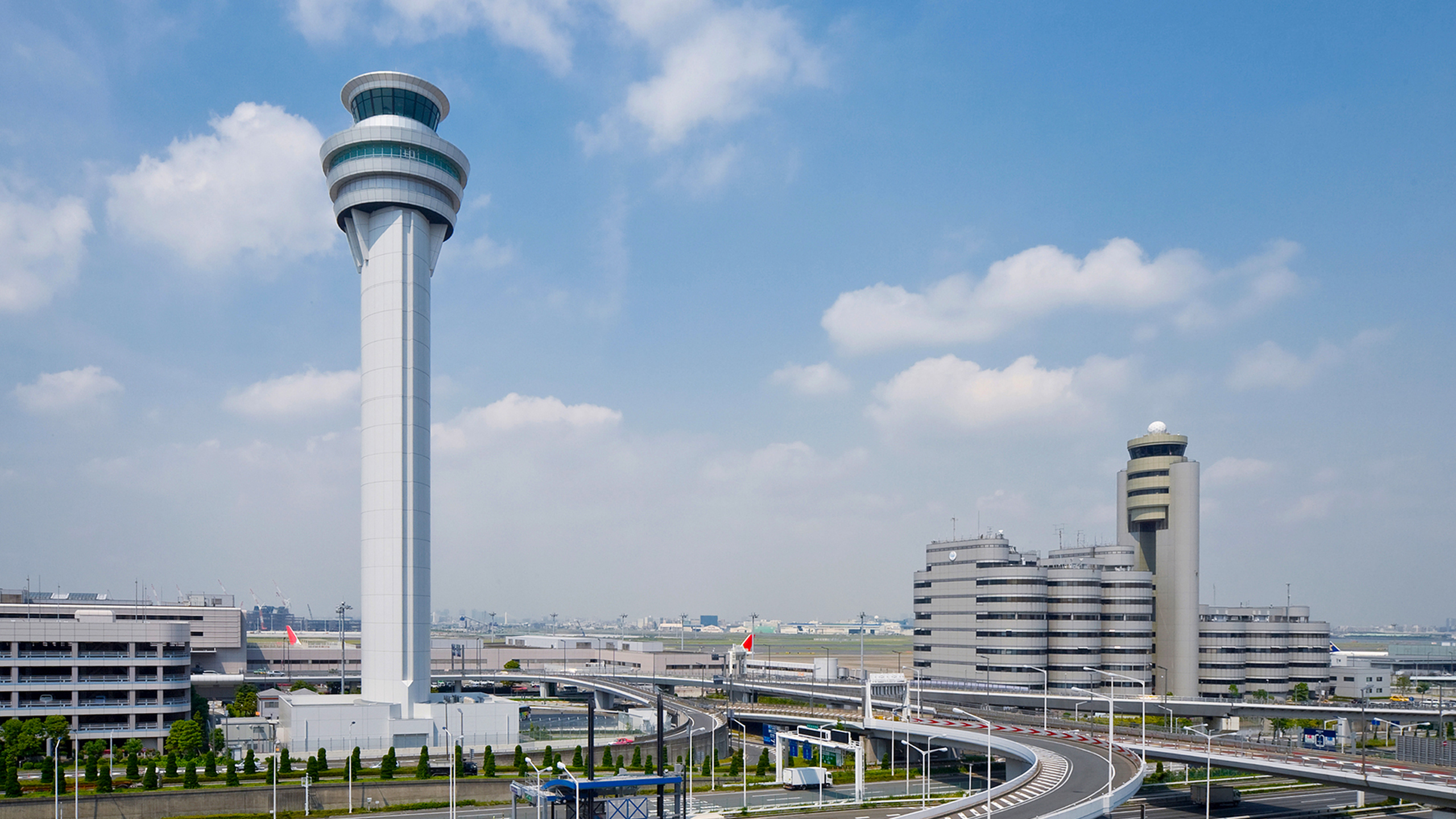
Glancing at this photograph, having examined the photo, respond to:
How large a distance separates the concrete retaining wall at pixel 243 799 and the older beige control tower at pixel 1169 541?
366 ft

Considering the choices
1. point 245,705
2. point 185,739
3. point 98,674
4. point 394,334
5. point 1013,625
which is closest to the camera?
point 185,739

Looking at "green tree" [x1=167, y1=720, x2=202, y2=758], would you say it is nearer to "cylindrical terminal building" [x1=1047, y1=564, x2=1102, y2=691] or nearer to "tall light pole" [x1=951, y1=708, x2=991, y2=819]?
"tall light pole" [x1=951, y1=708, x2=991, y2=819]

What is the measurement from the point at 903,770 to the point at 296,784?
53.9m

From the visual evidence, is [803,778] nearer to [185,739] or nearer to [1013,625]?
[185,739]

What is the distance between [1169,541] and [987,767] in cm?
9324

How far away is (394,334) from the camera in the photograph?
102 m

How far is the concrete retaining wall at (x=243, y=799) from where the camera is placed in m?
69.9

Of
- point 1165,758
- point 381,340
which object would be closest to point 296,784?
point 381,340

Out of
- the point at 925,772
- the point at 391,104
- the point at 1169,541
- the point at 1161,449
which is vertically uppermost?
the point at 391,104

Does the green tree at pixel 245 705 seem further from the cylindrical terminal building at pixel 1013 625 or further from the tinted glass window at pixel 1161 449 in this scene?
the tinted glass window at pixel 1161 449

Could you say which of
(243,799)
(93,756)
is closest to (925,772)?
(243,799)

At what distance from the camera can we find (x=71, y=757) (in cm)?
9544

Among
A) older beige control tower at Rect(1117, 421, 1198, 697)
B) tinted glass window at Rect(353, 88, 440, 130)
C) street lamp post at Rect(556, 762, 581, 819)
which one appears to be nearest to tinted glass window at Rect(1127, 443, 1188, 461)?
older beige control tower at Rect(1117, 421, 1198, 697)

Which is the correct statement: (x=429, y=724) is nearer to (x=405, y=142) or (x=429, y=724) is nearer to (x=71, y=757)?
(x=71, y=757)
